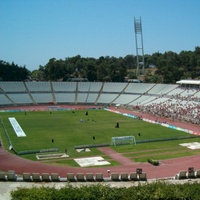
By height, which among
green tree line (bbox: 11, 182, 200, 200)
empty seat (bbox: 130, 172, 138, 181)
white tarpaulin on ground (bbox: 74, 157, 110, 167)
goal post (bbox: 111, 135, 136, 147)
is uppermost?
green tree line (bbox: 11, 182, 200, 200)

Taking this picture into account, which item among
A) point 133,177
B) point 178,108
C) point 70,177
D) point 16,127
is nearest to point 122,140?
point 133,177

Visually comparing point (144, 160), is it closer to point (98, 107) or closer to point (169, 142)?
point (169, 142)

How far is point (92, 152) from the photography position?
1638 inches

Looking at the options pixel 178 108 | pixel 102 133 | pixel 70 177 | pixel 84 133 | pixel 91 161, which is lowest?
pixel 91 161

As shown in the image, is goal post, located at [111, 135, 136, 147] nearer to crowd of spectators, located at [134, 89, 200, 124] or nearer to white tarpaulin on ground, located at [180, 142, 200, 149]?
white tarpaulin on ground, located at [180, 142, 200, 149]

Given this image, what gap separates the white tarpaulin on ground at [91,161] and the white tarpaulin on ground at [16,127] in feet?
56.1

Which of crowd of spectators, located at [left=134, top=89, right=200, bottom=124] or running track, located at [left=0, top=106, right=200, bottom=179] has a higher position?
crowd of spectators, located at [left=134, top=89, right=200, bottom=124]

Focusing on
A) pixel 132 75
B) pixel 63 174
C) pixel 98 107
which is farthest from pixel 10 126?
pixel 132 75

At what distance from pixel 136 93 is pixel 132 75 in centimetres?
3352

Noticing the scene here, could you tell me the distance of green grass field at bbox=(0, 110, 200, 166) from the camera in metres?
41.9

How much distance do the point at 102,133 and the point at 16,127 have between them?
16.7 m

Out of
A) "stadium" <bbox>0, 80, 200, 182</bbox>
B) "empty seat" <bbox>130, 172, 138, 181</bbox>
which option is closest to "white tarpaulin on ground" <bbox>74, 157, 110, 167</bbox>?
"stadium" <bbox>0, 80, 200, 182</bbox>

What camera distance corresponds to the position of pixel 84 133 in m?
53.7

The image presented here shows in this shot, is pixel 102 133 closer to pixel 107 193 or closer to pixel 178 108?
pixel 178 108
